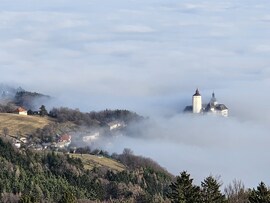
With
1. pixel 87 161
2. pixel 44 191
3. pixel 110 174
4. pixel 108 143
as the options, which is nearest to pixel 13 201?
pixel 44 191

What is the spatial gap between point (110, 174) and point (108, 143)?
6008 centimetres

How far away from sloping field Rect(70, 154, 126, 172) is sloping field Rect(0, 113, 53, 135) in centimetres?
2579

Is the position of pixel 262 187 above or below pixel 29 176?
above

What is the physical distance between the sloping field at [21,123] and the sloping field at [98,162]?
25.8 metres

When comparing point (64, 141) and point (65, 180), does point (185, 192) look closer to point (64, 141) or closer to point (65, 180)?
point (65, 180)

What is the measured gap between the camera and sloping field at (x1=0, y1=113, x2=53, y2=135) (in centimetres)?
17719

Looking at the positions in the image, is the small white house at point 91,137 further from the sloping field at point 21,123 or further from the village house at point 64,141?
the sloping field at point 21,123

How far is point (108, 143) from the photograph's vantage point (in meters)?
192

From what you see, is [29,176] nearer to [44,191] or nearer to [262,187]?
[44,191]

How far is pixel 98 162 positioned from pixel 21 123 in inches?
1726

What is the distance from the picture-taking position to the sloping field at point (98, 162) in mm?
142012

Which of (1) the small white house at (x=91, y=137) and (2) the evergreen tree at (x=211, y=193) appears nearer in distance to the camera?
(2) the evergreen tree at (x=211, y=193)

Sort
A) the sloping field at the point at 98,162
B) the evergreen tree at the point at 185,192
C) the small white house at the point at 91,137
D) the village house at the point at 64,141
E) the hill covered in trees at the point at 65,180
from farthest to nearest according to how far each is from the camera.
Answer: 1. the small white house at the point at 91,137
2. the village house at the point at 64,141
3. the sloping field at the point at 98,162
4. the hill covered in trees at the point at 65,180
5. the evergreen tree at the point at 185,192

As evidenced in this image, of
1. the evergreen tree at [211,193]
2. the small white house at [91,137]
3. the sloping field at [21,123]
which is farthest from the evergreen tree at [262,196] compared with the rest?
the small white house at [91,137]
